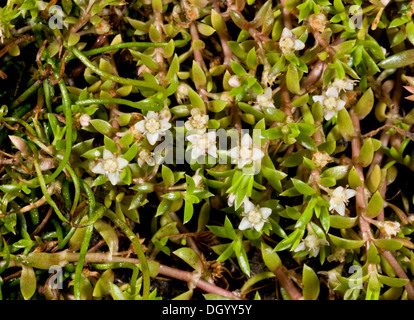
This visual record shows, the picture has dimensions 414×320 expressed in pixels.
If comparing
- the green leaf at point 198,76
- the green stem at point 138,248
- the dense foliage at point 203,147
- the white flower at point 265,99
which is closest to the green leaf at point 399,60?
the dense foliage at point 203,147

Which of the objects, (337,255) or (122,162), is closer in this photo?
(122,162)

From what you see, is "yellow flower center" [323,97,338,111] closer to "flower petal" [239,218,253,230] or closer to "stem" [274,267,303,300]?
"flower petal" [239,218,253,230]

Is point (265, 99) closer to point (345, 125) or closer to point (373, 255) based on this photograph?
point (345, 125)

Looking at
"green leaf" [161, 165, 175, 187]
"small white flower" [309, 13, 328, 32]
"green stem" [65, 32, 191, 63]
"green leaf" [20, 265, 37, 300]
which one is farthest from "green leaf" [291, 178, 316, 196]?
"green leaf" [20, 265, 37, 300]

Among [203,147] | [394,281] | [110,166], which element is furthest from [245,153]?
[394,281]

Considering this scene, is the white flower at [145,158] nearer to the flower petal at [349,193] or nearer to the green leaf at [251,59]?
the green leaf at [251,59]
